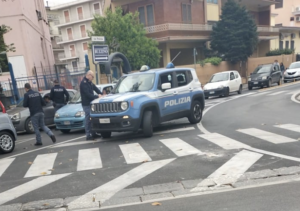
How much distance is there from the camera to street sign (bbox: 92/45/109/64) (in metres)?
14.5

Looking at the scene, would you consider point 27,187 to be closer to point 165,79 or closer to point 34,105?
point 34,105

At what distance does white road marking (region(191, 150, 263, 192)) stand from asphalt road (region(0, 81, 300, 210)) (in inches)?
2.3

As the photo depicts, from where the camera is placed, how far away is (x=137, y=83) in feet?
30.0

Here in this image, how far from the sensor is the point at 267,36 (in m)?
39.3

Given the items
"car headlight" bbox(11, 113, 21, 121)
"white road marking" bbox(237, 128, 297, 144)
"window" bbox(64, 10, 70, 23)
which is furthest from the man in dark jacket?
"window" bbox(64, 10, 70, 23)

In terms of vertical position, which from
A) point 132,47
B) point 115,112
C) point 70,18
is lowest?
point 115,112

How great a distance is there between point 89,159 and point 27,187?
1.76 meters

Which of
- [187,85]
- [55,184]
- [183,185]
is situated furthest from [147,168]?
[187,85]

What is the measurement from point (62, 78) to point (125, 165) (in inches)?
620

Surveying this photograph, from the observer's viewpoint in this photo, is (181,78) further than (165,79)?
Yes

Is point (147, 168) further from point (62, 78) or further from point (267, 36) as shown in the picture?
point (267, 36)

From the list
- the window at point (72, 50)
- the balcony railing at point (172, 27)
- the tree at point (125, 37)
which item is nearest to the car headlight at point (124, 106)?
the tree at point (125, 37)

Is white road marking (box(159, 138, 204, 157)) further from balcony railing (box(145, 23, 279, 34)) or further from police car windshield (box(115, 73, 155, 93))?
balcony railing (box(145, 23, 279, 34))

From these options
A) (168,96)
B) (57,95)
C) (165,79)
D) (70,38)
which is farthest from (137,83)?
(70,38)
